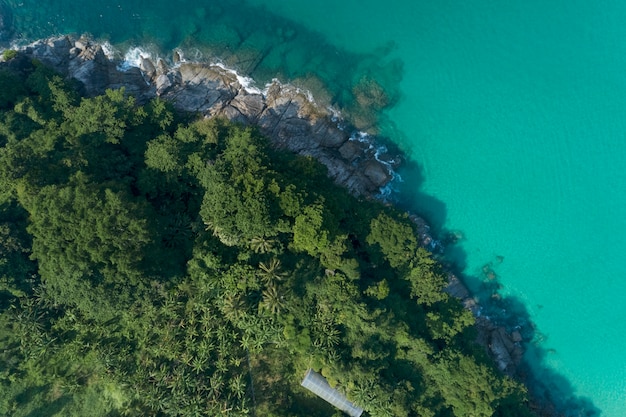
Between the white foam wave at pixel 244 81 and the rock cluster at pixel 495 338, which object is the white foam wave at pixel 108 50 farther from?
the rock cluster at pixel 495 338

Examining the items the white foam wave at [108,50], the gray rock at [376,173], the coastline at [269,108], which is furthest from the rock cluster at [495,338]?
the white foam wave at [108,50]

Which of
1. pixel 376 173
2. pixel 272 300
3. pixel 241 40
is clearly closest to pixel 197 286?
pixel 272 300

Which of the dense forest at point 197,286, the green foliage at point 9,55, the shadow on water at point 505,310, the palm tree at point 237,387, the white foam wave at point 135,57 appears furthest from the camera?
Answer: the white foam wave at point 135,57

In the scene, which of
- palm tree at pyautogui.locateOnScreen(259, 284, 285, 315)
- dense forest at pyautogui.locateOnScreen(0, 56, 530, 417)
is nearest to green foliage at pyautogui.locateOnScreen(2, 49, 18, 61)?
dense forest at pyautogui.locateOnScreen(0, 56, 530, 417)

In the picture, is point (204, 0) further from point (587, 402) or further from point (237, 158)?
point (587, 402)

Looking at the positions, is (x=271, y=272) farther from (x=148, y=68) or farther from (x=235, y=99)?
(x=148, y=68)

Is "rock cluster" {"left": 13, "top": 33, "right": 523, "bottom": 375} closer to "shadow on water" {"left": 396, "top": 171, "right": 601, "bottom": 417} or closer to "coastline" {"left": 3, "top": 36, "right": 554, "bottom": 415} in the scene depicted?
"coastline" {"left": 3, "top": 36, "right": 554, "bottom": 415}
